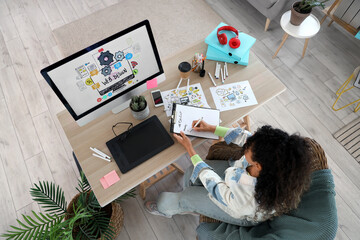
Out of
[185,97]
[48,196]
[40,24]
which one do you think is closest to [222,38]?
[185,97]

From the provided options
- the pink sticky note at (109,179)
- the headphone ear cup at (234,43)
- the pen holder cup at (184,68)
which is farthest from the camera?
the headphone ear cup at (234,43)

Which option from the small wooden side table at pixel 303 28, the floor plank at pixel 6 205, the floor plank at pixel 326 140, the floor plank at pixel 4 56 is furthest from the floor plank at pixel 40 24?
the floor plank at pixel 326 140

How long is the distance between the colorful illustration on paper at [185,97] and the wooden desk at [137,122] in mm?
34

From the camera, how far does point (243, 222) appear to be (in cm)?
133

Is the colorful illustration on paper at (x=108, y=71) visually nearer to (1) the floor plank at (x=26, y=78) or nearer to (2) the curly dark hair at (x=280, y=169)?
(2) the curly dark hair at (x=280, y=169)

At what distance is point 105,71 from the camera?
1.20 meters

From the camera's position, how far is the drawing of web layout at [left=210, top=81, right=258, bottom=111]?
1.51 meters

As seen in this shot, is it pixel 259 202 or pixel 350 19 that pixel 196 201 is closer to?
pixel 259 202

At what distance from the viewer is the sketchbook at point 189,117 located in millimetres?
1393

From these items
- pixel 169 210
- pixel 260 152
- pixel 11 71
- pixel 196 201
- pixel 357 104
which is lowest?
pixel 11 71

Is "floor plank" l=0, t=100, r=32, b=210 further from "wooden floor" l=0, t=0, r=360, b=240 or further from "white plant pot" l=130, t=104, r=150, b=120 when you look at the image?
"white plant pot" l=130, t=104, r=150, b=120

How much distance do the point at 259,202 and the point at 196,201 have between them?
0.43 meters

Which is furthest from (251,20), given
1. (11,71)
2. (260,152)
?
(11,71)

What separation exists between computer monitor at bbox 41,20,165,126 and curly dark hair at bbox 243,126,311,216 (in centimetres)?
72
